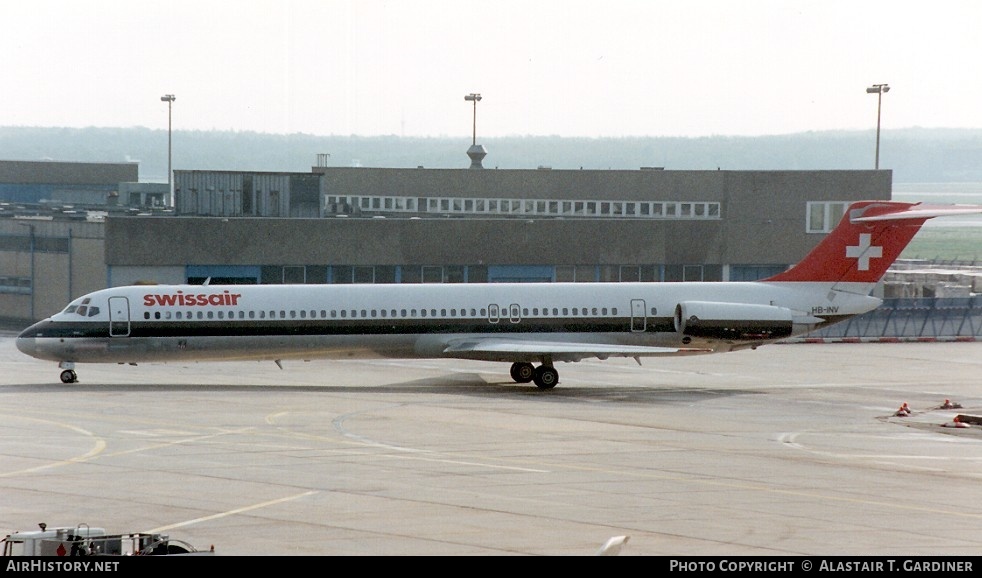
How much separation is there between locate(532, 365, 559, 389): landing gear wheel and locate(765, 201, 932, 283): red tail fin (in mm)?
7040

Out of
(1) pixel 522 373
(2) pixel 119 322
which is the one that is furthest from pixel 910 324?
(2) pixel 119 322

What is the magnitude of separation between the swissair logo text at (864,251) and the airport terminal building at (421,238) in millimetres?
20472

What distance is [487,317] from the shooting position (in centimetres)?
3769

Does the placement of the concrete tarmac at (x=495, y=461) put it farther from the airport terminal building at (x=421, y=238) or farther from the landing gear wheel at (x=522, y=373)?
the airport terminal building at (x=421, y=238)

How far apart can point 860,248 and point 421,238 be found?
22.2 metres

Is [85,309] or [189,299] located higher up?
[189,299]

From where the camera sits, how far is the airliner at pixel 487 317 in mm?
36344

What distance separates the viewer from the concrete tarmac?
17.8 meters

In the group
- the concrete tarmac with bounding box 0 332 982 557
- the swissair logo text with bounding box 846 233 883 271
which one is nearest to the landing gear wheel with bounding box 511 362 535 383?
the concrete tarmac with bounding box 0 332 982 557

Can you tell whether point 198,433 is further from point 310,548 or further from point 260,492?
point 310,548

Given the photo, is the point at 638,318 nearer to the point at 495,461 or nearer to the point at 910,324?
the point at 495,461

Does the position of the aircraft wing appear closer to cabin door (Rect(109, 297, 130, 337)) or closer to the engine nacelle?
the engine nacelle

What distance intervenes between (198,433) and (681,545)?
525 inches
